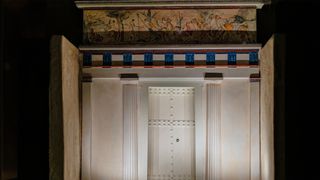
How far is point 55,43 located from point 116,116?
2.38 meters

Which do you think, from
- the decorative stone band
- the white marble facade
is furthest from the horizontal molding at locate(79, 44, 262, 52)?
the white marble facade

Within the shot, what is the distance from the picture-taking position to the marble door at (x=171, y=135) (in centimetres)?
904

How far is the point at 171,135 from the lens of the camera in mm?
9062

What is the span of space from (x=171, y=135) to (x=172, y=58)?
1.77 m

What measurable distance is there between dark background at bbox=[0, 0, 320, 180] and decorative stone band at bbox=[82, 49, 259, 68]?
58 cm

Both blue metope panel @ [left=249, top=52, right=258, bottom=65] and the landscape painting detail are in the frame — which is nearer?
blue metope panel @ [left=249, top=52, right=258, bottom=65]

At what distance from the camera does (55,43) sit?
720 centimetres

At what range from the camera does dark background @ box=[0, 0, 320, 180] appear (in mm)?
6762

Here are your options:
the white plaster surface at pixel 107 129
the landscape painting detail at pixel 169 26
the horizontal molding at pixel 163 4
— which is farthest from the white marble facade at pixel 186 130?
the horizontal molding at pixel 163 4

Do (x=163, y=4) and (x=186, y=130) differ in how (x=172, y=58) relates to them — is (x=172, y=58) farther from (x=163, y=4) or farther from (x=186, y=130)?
(x=186, y=130)

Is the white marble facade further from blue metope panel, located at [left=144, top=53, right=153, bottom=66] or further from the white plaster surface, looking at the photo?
blue metope panel, located at [left=144, top=53, right=153, bottom=66]
